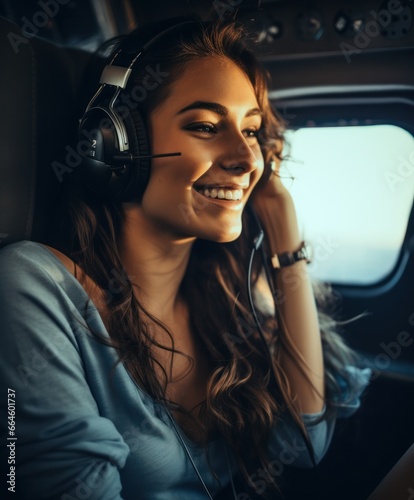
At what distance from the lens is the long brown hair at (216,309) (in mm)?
830

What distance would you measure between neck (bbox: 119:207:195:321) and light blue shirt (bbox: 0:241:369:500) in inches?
4.9

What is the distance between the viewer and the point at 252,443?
93 cm

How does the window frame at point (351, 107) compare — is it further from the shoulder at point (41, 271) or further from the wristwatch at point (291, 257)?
the shoulder at point (41, 271)

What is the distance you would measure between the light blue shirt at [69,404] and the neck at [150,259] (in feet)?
0.41

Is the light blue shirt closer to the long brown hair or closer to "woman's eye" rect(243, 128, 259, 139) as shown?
the long brown hair

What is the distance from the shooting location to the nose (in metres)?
0.87

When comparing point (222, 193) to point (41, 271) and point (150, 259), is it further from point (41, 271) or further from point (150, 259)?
point (41, 271)

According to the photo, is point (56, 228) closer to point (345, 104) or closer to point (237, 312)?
point (237, 312)

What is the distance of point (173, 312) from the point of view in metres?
0.95

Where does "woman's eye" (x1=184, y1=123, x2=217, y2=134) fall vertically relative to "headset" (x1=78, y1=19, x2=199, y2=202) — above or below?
above

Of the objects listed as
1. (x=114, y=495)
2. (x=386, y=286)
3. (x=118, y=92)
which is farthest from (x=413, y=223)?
(x=114, y=495)

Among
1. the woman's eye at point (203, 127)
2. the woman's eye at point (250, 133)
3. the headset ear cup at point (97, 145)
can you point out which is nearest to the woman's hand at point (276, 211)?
the woman's eye at point (250, 133)

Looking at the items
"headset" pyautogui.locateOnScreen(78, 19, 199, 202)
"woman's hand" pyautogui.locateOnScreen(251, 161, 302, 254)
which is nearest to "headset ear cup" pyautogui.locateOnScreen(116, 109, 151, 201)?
"headset" pyautogui.locateOnScreen(78, 19, 199, 202)

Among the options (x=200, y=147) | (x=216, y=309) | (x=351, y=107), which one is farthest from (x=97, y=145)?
(x=351, y=107)
